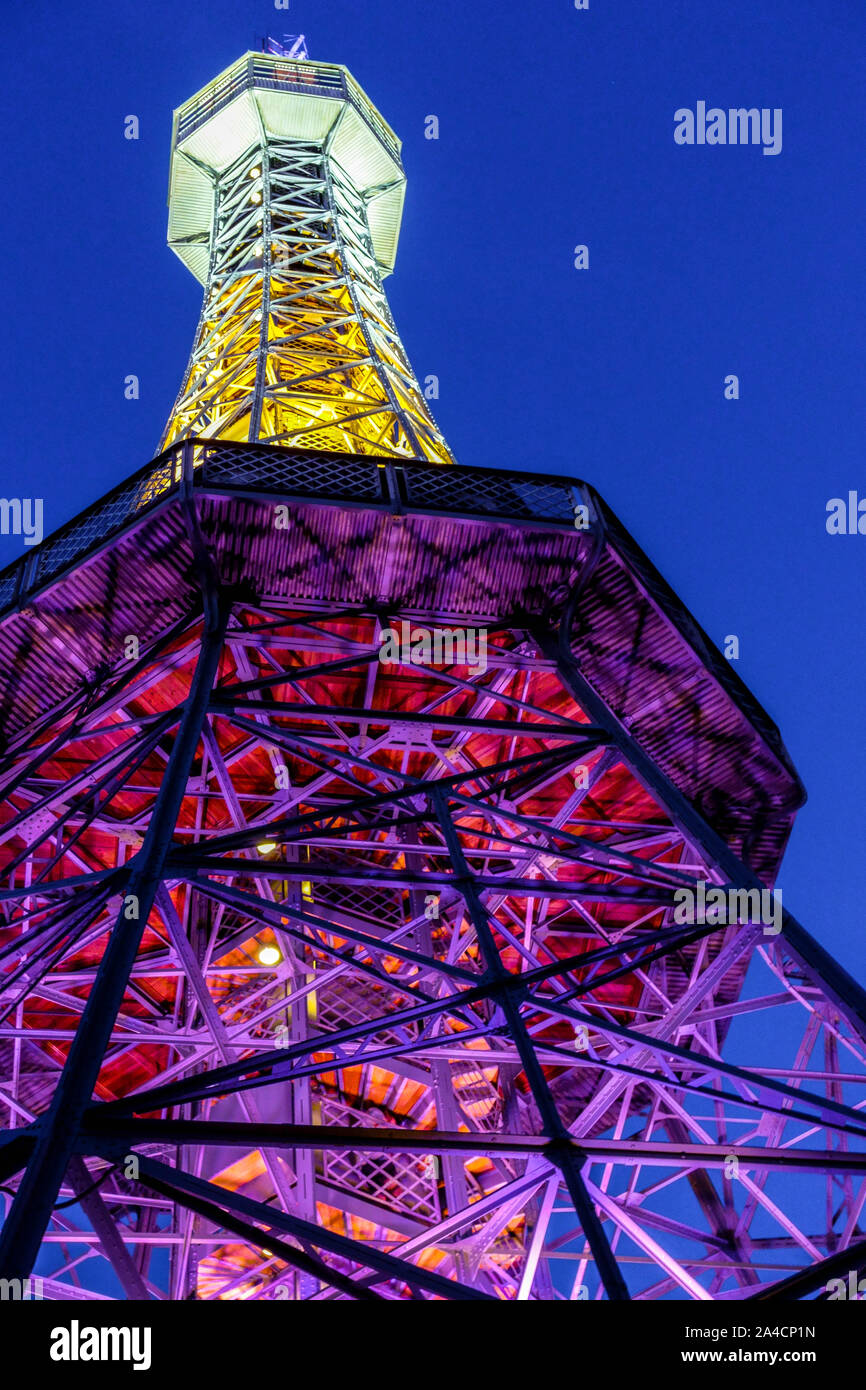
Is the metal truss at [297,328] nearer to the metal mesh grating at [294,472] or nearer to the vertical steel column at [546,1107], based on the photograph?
the metal mesh grating at [294,472]

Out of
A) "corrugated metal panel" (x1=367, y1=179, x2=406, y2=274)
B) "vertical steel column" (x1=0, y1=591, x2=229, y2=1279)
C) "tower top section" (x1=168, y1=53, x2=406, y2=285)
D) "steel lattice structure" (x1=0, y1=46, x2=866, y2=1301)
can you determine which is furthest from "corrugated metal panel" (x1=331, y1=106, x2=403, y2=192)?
"vertical steel column" (x1=0, y1=591, x2=229, y2=1279)

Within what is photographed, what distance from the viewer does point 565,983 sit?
19.0 meters

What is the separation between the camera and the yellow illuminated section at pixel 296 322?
24.0 meters

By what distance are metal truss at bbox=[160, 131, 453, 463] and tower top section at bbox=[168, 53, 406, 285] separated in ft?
2.37

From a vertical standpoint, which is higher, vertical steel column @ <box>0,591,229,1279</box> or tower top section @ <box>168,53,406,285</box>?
tower top section @ <box>168,53,406,285</box>

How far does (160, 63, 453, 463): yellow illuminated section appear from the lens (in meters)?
24.0

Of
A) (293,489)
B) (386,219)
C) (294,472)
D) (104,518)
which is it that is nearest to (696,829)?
(293,489)

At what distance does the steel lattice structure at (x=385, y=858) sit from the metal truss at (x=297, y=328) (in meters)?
1.58

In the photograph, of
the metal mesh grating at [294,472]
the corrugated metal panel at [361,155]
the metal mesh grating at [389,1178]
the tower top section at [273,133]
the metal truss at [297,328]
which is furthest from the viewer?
A: the corrugated metal panel at [361,155]

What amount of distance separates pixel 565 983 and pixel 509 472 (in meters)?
7.52

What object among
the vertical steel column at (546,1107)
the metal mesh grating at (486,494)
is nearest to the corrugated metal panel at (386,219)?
the metal mesh grating at (486,494)

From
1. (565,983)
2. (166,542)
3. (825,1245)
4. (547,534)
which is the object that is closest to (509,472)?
(547,534)

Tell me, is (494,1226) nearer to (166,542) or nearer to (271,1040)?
(271,1040)

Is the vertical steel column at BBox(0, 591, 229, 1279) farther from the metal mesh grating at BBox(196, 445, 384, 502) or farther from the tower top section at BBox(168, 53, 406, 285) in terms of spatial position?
the tower top section at BBox(168, 53, 406, 285)
